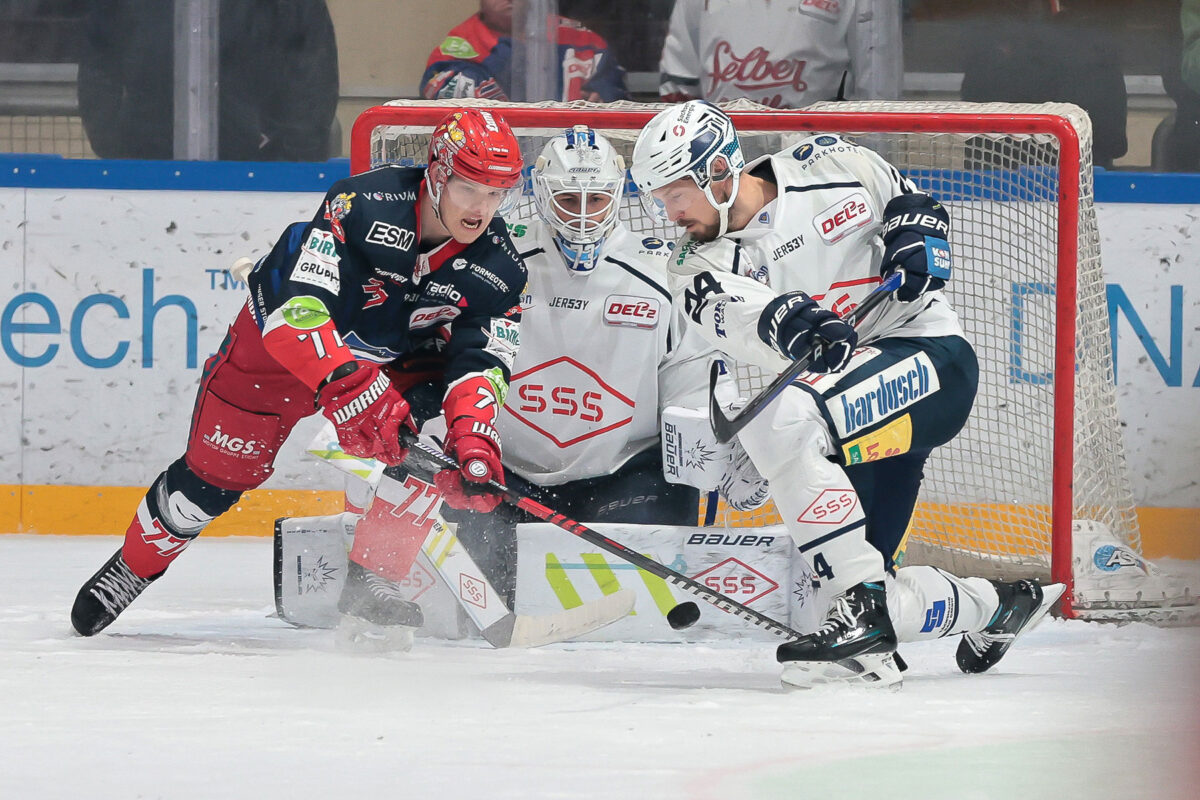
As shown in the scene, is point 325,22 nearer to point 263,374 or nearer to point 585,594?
point 263,374

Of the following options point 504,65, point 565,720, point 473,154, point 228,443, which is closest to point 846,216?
point 473,154

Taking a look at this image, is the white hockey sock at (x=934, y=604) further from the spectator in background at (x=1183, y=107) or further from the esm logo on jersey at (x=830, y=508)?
the spectator in background at (x=1183, y=107)

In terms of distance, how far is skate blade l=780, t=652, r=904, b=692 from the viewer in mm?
2525

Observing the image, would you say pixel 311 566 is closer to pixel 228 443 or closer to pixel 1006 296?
pixel 228 443

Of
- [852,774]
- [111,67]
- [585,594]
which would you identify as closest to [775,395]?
[585,594]

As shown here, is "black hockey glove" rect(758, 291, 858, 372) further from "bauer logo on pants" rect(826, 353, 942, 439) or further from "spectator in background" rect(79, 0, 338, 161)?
"spectator in background" rect(79, 0, 338, 161)

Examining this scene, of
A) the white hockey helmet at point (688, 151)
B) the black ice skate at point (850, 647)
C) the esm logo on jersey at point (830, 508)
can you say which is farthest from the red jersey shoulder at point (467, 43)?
the black ice skate at point (850, 647)

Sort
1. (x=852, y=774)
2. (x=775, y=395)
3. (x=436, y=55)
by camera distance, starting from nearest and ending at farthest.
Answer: (x=852, y=774) → (x=775, y=395) → (x=436, y=55)

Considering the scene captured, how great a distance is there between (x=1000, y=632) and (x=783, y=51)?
195cm

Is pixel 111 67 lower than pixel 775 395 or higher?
higher

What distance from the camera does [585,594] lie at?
3105 millimetres

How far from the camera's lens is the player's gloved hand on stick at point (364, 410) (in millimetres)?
2773

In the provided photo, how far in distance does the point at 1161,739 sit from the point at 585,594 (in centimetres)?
132

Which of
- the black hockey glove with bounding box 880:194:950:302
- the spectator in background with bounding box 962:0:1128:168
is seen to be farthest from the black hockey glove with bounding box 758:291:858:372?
the spectator in background with bounding box 962:0:1128:168
